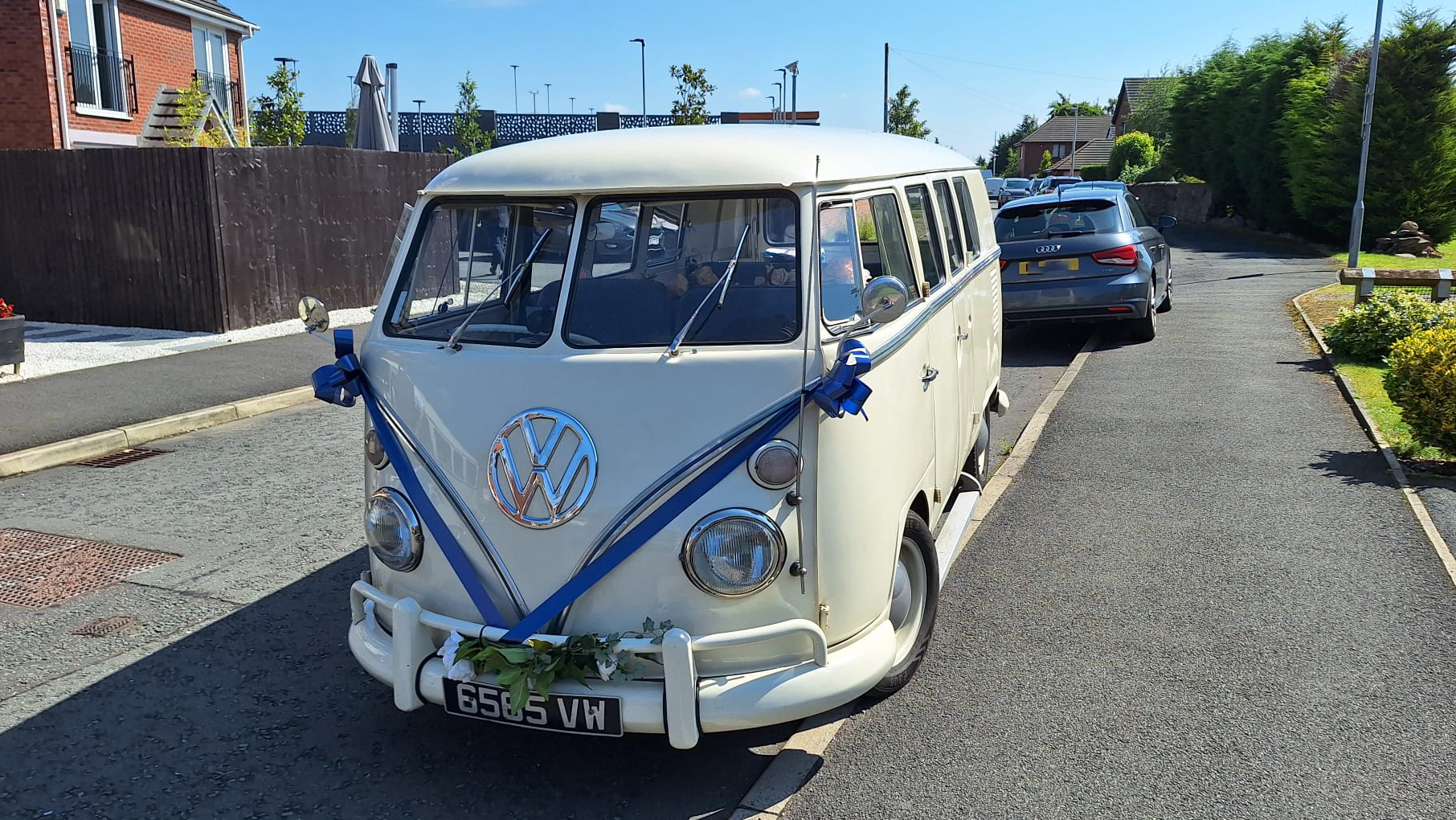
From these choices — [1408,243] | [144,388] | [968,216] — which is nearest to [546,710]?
[968,216]

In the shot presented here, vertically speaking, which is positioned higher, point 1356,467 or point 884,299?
point 884,299

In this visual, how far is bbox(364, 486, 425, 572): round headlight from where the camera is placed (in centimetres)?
393

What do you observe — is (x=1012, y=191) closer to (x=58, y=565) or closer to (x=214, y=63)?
(x=214, y=63)

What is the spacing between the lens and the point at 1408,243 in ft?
84.0

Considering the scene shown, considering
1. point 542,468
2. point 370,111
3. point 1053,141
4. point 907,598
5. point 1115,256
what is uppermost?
point 1053,141

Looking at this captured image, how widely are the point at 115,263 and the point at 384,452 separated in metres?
12.3

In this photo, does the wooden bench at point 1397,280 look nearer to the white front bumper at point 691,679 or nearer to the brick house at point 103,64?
the white front bumper at point 691,679

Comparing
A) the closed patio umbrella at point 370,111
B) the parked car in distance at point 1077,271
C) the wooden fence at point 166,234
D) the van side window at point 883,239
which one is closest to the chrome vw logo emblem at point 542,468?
the van side window at point 883,239

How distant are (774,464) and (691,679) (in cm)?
69

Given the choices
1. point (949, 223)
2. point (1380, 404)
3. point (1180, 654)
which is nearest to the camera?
point (1180, 654)

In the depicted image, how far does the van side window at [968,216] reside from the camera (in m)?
6.55

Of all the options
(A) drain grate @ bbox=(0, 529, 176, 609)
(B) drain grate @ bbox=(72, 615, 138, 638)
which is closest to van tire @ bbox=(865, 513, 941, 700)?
(B) drain grate @ bbox=(72, 615, 138, 638)

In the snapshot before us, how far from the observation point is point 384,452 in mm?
4078

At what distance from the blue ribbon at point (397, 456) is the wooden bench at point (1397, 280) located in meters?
12.3
